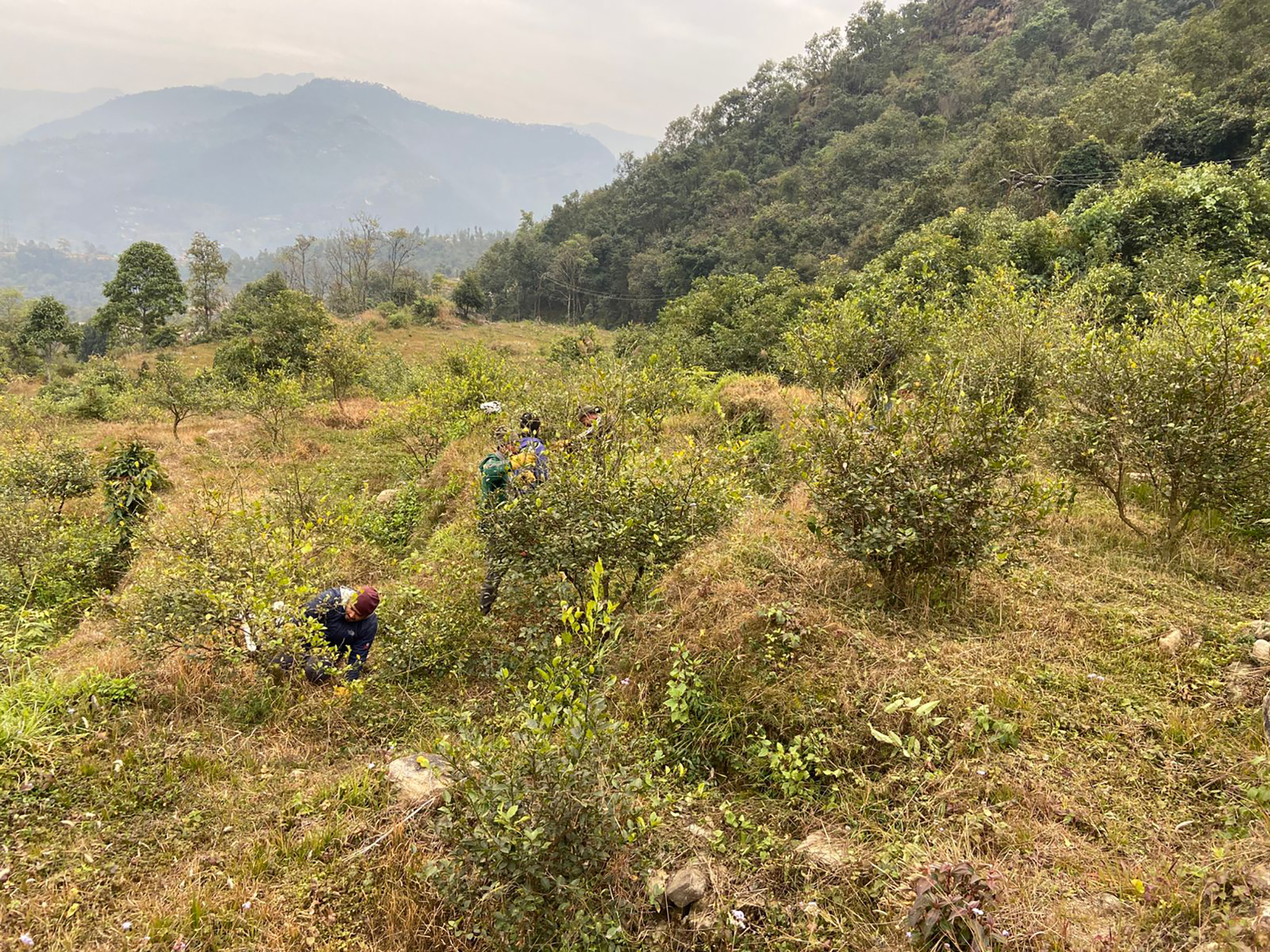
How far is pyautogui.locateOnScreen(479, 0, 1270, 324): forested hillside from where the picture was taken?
29344 millimetres

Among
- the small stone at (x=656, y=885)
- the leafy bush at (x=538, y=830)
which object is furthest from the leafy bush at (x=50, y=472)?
the small stone at (x=656, y=885)

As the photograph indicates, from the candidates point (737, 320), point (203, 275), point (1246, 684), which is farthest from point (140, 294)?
point (1246, 684)

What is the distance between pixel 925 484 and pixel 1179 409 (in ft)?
9.76

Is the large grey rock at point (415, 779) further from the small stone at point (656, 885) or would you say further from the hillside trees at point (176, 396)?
the hillside trees at point (176, 396)

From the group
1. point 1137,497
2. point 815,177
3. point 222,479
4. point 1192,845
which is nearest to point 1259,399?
point 1137,497

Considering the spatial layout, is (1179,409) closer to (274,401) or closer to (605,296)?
(274,401)

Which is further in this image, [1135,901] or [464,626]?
[464,626]

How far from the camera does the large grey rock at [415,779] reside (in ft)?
12.8

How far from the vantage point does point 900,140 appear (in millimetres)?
53031

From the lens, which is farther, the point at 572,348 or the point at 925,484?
the point at 572,348

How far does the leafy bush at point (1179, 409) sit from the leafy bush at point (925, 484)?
1736 millimetres

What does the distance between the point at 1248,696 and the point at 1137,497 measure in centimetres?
400

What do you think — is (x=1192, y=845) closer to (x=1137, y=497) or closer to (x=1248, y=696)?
(x=1248, y=696)

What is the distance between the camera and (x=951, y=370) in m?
5.66
